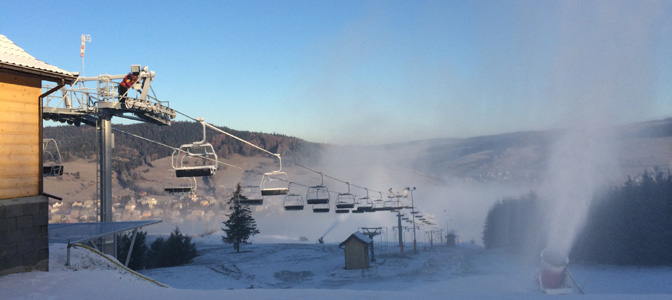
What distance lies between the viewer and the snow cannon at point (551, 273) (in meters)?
25.8

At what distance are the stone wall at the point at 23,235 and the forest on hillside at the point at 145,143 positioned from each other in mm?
109861

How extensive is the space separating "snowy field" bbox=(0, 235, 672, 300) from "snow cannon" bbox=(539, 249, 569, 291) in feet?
3.37

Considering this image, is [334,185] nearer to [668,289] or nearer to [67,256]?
[668,289]

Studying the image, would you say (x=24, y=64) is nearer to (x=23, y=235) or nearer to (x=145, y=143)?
(x=23, y=235)

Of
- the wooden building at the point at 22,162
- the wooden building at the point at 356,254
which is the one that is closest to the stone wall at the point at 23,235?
the wooden building at the point at 22,162

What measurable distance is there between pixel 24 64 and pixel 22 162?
210cm

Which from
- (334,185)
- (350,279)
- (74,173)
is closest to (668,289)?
(350,279)

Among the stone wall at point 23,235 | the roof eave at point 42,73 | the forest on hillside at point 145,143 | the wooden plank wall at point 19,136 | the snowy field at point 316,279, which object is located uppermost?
the forest on hillside at point 145,143

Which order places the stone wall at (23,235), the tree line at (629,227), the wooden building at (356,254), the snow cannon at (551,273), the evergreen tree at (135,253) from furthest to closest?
the tree line at (629,227), the evergreen tree at (135,253), the wooden building at (356,254), the snow cannon at (551,273), the stone wall at (23,235)

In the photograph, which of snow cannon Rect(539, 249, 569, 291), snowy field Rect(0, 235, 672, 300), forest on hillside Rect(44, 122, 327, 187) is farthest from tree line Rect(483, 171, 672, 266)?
forest on hillside Rect(44, 122, 327, 187)

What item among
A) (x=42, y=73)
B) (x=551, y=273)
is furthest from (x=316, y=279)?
(x=42, y=73)

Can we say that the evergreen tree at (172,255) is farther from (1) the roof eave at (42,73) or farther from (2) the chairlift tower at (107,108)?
(1) the roof eave at (42,73)

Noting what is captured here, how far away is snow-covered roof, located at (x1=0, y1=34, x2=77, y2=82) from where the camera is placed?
9.83 metres

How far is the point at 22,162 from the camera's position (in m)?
10.3
